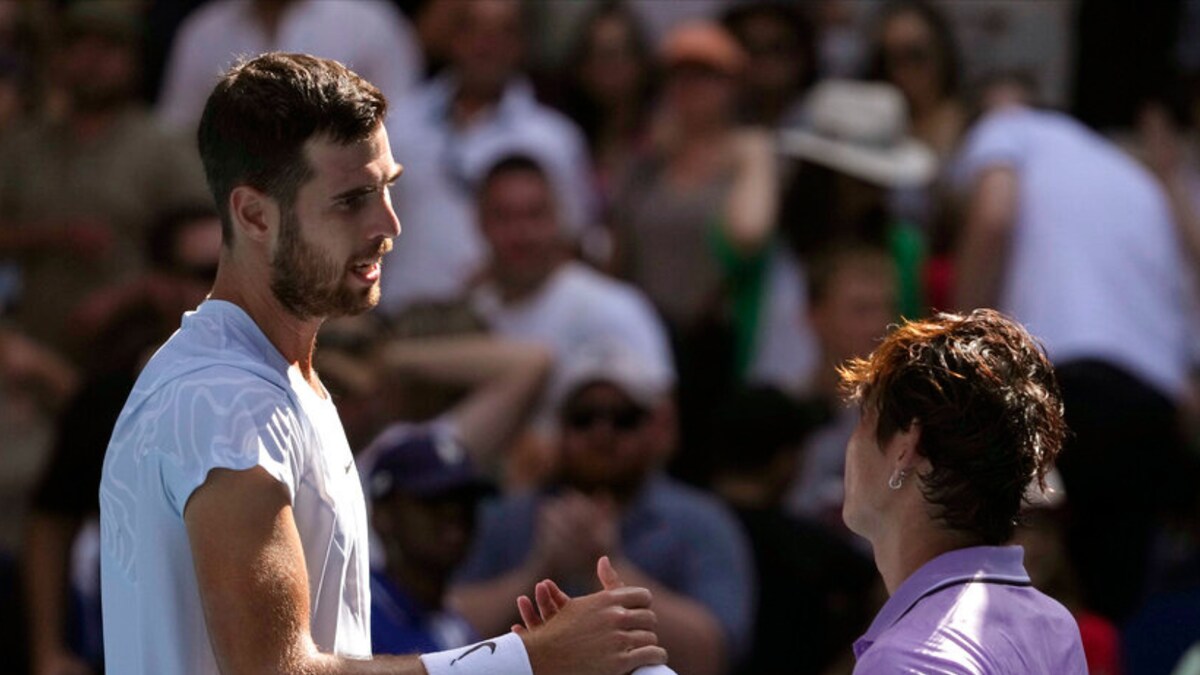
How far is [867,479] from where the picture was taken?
3223 mm

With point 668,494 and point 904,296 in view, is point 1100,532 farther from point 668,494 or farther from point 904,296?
point 668,494

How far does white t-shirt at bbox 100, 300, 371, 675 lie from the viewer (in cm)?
302

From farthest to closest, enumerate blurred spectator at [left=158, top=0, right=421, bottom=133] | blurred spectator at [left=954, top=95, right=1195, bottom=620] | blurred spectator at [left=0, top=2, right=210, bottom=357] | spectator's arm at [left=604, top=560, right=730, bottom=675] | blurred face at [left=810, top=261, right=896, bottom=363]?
blurred spectator at [left=158, top=0, right=421, bottom=133] → blurred spectator at [left=0, top=2, right=210, bottom=357] → blurred face at [left=810, top=261, right=896, bottom=363] → blurred spectator at [left=954, top=95, right=1195, bottom=620] → spectator's arm at [left=604, top=560, right=730, bottom=675]

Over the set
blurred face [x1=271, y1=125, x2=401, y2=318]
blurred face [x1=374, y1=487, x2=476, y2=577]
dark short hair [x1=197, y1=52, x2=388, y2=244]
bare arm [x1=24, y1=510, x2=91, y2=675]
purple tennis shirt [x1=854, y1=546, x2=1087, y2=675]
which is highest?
dark short hair [x1=197, y1=52, x2=388, y2=244]

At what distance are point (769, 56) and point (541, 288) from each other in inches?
64.2

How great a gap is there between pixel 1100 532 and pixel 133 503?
455cm

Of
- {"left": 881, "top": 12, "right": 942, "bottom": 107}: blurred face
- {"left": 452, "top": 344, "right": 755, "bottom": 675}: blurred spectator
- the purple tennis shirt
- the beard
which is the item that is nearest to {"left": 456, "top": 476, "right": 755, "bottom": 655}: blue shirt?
{"left": 452, "top": 344, "right": 755, "bottom": 675}: blurred spectator

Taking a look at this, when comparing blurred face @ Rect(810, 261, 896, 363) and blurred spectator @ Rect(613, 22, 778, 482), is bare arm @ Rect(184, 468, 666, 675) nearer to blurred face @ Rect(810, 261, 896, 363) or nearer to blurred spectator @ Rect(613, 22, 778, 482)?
blurred face @ Rect(810, 261, 896, 363)

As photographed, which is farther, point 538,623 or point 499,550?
point 499,550

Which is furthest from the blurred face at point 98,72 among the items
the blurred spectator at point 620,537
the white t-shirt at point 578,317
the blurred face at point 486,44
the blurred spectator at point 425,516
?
the blurred spectator at point 425,516

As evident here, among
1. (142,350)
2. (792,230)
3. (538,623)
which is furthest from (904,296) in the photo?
(538,623)

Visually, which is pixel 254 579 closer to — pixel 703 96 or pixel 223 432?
pixel 223 432

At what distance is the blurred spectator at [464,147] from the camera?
8.09m

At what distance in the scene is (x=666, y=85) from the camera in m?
8.53
